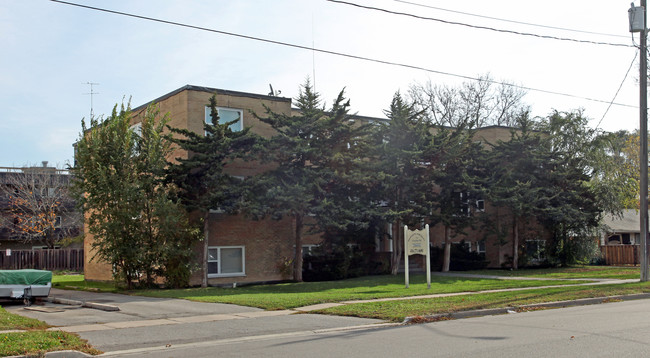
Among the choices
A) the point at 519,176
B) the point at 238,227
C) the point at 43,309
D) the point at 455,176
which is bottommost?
the point at 43,309

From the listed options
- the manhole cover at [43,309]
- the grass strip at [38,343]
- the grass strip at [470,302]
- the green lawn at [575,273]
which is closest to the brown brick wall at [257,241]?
the manhole cover at [43,309]

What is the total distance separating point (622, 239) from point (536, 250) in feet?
49.9

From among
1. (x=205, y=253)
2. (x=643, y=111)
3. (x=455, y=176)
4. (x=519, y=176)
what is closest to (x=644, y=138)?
(x=643, y=111)

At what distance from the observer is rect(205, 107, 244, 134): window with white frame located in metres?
26.5

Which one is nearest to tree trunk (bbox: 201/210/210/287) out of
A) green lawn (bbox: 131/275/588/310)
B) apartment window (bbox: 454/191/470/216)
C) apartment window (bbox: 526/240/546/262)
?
green lawn (bbox: 131/275/588/310)

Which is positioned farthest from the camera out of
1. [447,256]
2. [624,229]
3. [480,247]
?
[624,229]

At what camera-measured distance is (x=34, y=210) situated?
4697cm

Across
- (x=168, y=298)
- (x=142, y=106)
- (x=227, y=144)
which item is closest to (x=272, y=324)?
(x=168, y=298)

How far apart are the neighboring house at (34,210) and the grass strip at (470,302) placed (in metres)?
36.4

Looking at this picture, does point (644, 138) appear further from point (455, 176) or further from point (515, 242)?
point (515, 242)

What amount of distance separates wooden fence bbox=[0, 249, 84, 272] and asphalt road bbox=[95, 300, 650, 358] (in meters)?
32.7

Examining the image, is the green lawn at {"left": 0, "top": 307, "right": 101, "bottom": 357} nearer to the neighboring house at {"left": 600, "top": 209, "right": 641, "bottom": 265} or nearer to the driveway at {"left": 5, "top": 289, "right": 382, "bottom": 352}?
the driveway at {"left": 5, "top": 289, "right": 382, "bottom": 352}

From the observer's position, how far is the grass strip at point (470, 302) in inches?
579

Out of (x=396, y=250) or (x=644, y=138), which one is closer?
(x=644, y=138)
